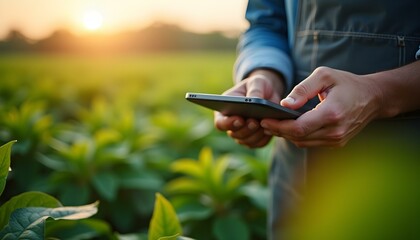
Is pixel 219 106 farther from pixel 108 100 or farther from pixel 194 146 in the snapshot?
pixel 108 100

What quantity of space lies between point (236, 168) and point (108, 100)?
3394mm

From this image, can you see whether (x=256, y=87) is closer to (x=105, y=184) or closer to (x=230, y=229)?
(x=230, y=229)

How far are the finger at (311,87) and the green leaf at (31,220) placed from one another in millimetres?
682

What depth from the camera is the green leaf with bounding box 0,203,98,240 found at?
1094mm

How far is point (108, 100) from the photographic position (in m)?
6.02

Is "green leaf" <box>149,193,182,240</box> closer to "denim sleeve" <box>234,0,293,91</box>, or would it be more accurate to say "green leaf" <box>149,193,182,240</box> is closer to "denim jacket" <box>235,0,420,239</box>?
"denim jacket" <box>235,0,420,239</box>

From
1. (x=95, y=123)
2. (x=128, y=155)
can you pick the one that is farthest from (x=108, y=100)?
(x=128, y=155)

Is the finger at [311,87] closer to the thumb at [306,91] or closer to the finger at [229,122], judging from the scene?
the thumb at [306,91]

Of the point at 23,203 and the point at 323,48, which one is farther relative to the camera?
the point at 323,48

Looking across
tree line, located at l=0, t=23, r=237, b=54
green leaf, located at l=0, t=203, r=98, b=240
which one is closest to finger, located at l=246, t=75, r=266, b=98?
green leaf, located at l=0, t=203, r=98, b=240

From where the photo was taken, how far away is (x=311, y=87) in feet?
4.30

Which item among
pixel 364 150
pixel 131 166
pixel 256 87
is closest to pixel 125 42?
pixel 131 166

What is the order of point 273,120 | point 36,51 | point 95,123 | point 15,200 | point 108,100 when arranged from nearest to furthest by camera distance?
1. point 15,200
2. point 273,120
3. point 95,123
4. point 108,100
5. point 36,51

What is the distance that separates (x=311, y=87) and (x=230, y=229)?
1.36m
